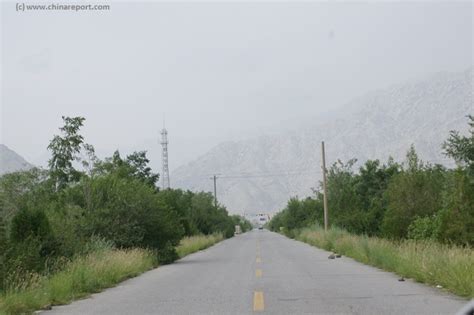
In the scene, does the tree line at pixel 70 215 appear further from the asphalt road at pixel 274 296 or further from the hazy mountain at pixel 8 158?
the hazy mountain at pixel 8 158

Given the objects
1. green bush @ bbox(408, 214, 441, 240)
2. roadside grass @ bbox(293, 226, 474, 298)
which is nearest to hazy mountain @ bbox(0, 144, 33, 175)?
green bush @ bbox(408, 214, 441, 240)

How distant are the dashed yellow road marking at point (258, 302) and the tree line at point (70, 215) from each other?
228 inches

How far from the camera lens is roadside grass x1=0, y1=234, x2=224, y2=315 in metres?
11.7

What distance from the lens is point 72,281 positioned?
14.8 m

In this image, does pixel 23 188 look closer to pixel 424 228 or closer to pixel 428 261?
pixel 424 228

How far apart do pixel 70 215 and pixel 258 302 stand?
1314 cm

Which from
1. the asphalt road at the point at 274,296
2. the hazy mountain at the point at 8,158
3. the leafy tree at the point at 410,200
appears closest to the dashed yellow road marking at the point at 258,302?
the asphalt road at the point at 274,296

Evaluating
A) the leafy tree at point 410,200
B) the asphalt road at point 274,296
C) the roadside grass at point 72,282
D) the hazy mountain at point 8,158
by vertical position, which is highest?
the hazy mountain at point 8,158

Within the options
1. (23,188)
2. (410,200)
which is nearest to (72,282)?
(410,200)

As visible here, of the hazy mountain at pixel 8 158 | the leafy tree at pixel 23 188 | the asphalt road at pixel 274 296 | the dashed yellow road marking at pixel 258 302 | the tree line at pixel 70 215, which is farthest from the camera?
the hazy mountain at pixel 8 158

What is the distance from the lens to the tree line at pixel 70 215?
17.2 m

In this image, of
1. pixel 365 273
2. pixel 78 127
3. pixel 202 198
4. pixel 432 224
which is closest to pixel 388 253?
pixel 365 273

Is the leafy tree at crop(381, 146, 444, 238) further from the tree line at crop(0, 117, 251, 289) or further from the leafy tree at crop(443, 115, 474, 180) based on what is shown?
the tree line at crop(0, 117, 251, 289)

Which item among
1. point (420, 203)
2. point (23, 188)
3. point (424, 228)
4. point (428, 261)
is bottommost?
point (428, 261)
